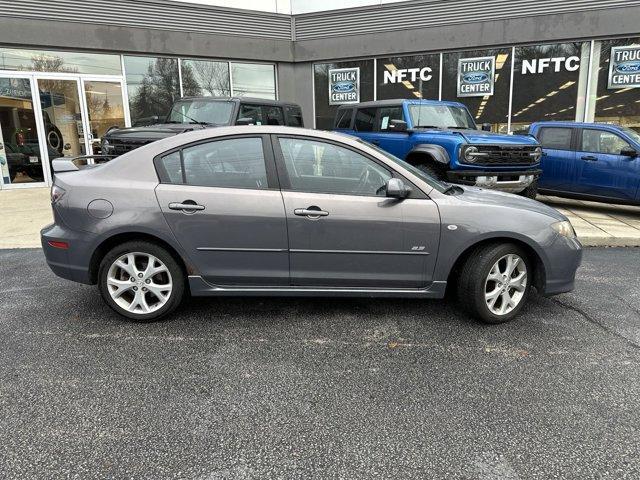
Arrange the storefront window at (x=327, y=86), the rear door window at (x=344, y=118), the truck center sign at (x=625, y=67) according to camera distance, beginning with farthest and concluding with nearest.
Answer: the storefront window at (x=327, y=86) → the truck center sign at (x=625, y=67) → the rear door window at (x=344, y=118)

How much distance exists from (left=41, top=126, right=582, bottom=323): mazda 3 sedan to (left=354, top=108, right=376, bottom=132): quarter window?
567 centimetres

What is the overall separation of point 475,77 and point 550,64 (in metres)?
1.92

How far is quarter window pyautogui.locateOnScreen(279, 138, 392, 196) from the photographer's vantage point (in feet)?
13.0

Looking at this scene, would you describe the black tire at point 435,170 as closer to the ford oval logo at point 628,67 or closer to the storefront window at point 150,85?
the ford oval logo at point 628,67

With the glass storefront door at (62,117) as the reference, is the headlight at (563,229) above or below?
below

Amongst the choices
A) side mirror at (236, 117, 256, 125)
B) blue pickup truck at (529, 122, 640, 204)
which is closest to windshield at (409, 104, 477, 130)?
blue pickup truck at (529, 122, 640, 204)

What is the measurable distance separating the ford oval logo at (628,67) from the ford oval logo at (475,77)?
3257mm

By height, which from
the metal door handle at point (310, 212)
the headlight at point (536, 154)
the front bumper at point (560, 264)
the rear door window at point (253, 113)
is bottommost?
the front bumper at point (560, 264)

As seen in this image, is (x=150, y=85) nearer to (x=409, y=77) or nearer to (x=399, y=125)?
(x=409, y=77)

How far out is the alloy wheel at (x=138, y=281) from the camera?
3.97m

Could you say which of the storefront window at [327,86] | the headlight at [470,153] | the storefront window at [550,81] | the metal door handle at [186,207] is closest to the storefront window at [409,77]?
the storefront window at [327,86]

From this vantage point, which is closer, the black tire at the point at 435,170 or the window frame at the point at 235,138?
the window frame at the point at 235,138

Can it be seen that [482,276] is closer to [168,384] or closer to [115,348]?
[168,384]

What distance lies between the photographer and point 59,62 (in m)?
12.5
